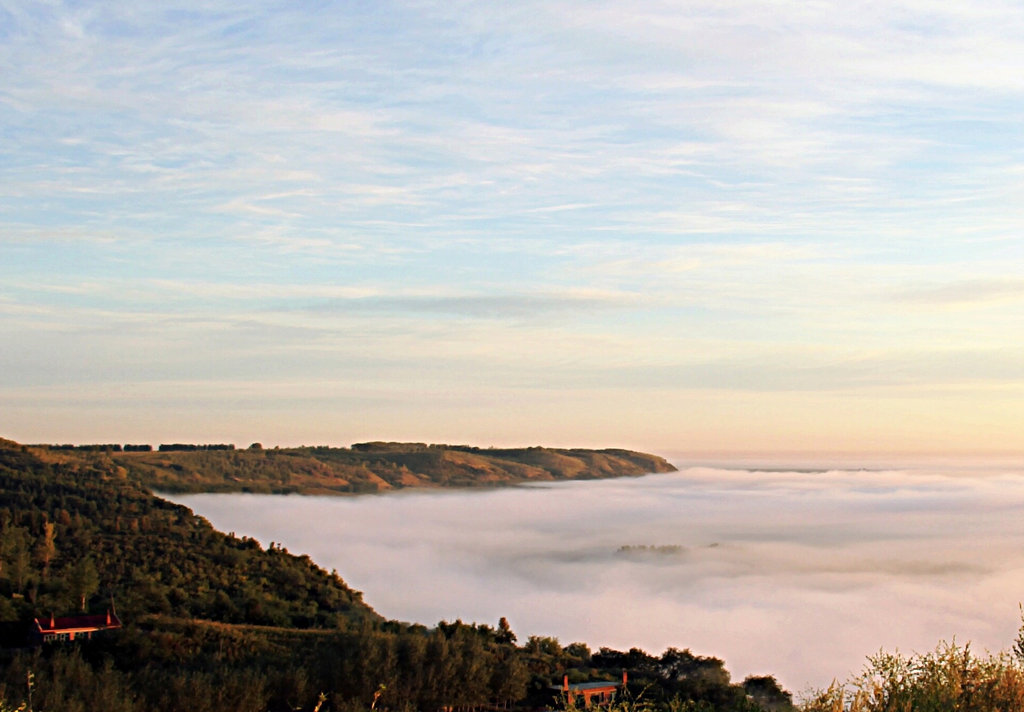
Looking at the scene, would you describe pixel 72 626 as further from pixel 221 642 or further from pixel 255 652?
pixel 255 652

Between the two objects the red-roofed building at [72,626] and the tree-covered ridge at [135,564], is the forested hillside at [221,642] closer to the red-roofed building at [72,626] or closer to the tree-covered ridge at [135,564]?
the tree-covered ridge at [135,564]

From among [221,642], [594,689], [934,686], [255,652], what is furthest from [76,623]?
[934,686]

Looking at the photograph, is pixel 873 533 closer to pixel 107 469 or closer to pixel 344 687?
pixel 107 469

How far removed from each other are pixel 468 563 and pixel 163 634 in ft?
408

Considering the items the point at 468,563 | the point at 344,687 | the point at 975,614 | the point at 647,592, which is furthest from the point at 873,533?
the point at 344,687

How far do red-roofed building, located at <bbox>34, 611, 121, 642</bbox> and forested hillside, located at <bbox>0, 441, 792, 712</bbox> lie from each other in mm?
1340

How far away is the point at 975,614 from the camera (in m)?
92.1

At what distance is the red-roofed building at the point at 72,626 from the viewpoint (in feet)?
188

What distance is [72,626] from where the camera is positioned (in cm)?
5872

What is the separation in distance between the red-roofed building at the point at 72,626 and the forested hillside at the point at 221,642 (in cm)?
134

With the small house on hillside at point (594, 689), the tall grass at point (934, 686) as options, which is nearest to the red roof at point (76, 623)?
the small house on hillside at point (594, 689)

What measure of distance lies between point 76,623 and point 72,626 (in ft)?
2.16

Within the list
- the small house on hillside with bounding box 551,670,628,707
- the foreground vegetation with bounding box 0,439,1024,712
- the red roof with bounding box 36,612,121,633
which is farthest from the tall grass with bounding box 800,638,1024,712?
the red roof with bounding box 36,612,121,633

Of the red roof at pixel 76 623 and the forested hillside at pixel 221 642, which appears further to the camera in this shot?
the red roof at pixel 76 623
